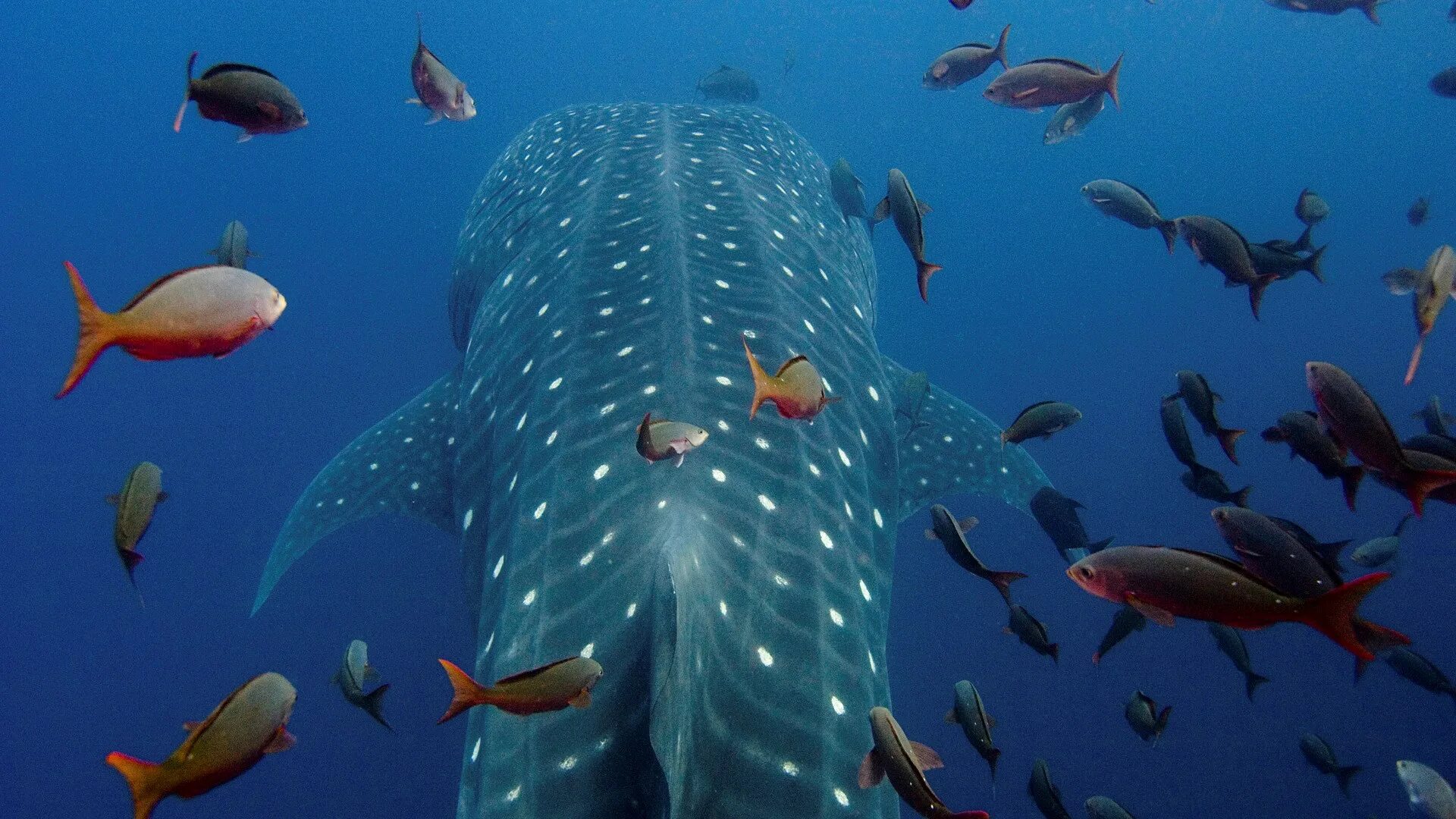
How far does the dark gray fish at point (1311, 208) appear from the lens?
217 inches

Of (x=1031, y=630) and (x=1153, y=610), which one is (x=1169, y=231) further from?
(x=1153, y=610)

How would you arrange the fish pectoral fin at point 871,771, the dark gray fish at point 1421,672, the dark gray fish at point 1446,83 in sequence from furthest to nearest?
the dark gray fish at point 1446,83 < the dark gray fish at point 1421,672 < the fish pectoral fin at point 871,771

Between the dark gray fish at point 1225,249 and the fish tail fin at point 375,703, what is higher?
the dark gray fish at point 1225,249

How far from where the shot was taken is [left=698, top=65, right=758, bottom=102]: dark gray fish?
1307cm

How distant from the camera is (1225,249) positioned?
3916mm

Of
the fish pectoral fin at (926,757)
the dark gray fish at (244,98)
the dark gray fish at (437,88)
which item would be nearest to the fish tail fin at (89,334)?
the dark gray fish at (244,98)

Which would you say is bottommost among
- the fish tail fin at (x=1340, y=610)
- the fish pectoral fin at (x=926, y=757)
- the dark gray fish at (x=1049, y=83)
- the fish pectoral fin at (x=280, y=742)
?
the fish pectoral fin at (x=926, y=757)

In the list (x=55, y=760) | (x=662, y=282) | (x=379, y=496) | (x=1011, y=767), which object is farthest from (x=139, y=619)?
(x=1011, y=767)

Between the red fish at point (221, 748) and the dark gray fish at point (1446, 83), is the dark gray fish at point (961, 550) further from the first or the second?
the dark gray fish at point (1446, 83)

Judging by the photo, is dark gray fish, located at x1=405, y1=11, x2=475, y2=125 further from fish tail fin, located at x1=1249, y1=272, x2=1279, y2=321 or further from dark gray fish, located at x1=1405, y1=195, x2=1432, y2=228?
dark gray fish, located at x1=1405, y1=195, x2=1432, y2=228

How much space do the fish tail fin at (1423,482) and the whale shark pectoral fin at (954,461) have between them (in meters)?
3.03

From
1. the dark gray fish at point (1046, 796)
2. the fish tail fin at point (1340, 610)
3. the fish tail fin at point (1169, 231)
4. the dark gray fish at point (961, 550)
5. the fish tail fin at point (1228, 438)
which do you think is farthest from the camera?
the fish tail fin at point (1169, 231)

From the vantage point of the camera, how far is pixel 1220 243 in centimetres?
391

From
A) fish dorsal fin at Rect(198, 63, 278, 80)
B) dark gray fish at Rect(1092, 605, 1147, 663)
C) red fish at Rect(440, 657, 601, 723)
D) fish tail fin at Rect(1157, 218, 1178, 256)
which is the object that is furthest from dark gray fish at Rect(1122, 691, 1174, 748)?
fish dorsal fin at Rect(198, 63, 278, 80)
